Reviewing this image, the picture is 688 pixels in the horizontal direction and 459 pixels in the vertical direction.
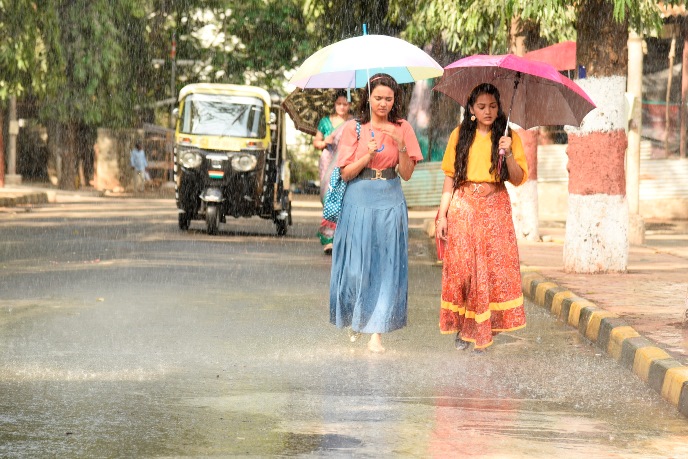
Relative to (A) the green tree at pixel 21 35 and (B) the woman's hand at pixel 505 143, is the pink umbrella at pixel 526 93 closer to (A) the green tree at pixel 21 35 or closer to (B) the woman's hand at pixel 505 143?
(B) the woman's hand at pixel 505 143

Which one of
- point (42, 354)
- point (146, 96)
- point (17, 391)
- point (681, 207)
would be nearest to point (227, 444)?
point (17, 391)

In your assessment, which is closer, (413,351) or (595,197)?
(413,351)

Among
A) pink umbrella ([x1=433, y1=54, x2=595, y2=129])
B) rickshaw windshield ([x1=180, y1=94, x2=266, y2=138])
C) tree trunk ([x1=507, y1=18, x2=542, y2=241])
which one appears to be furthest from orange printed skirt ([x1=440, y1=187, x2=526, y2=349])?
rickshaw windshield ([x1=180, y1=94, x2=266, y2=138])

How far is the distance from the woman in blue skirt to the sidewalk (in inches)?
60.9

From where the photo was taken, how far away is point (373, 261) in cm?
912

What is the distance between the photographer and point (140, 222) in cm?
2431

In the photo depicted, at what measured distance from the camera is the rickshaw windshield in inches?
844

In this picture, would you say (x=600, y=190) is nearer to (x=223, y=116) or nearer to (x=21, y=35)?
(x=223, y=116)

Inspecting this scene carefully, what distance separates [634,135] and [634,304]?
8644 mm

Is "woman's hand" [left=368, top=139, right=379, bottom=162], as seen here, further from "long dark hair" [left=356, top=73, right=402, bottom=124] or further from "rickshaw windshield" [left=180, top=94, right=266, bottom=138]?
"rickshaw windshield" [left=180, top=94, right=266, bottom=138]

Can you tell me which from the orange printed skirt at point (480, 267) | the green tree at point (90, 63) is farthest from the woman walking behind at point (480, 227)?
the green tree at point (90, 63)

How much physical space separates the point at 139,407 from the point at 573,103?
3990 mm

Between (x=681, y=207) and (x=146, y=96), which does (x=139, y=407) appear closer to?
(x=681, y=207)

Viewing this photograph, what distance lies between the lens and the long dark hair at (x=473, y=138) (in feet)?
29.3
